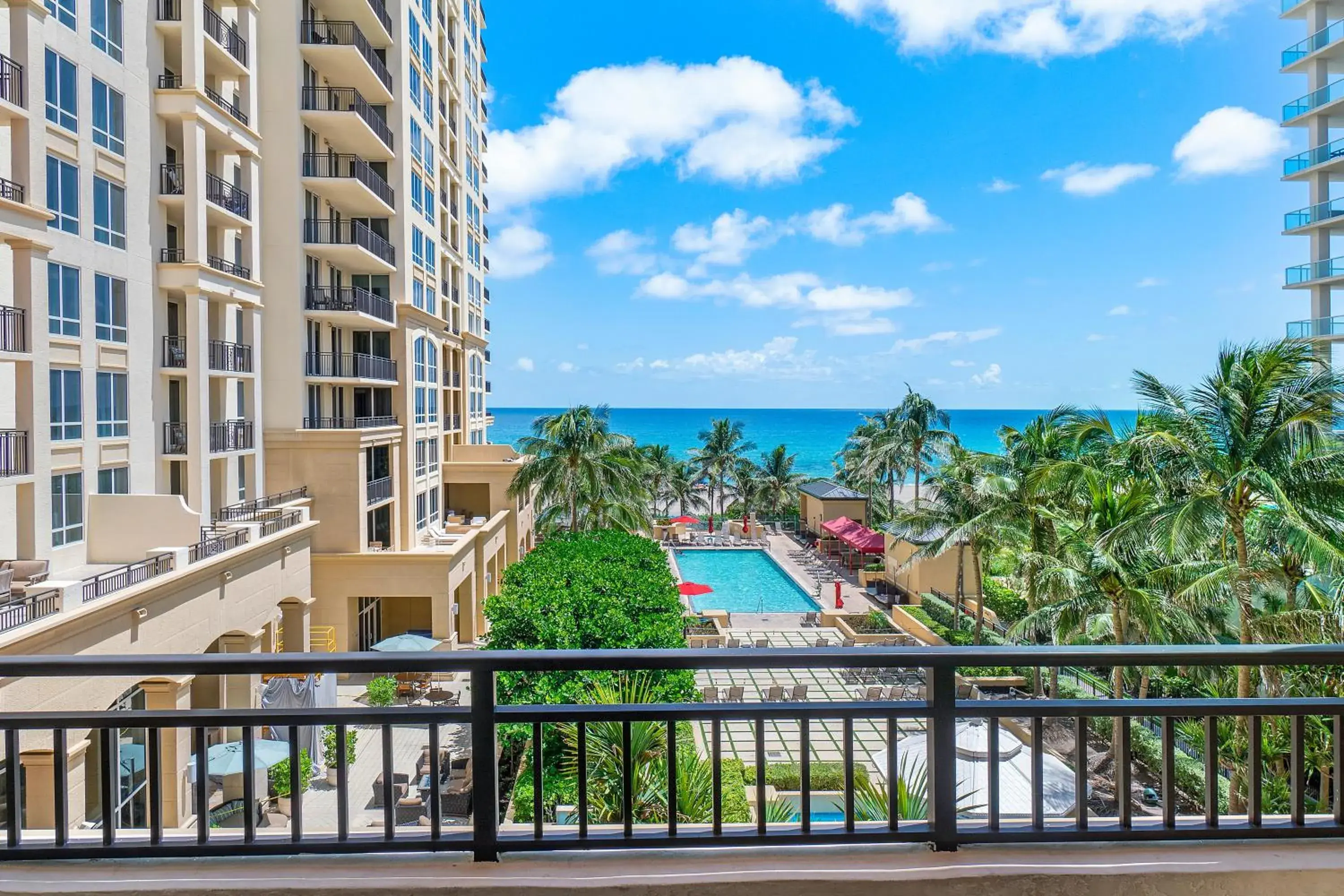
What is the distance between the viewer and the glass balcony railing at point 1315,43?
2900 centimetres

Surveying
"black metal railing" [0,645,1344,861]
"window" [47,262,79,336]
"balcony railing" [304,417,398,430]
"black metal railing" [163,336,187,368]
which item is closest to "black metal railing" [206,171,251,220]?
"black metal railing" [163,336,187,368]

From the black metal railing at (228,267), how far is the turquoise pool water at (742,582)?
19088mm

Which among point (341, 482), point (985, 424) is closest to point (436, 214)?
point (341, 482)

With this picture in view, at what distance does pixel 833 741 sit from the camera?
4.20 metres

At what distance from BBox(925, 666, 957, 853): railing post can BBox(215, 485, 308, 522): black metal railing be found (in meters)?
17.1

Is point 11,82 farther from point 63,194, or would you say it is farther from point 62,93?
point 63,194

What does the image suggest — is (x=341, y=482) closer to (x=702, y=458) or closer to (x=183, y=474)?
(x=183, y=474)

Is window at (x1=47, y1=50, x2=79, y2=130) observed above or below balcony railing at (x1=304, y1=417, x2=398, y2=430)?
above

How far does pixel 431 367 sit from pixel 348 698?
42.4 feet

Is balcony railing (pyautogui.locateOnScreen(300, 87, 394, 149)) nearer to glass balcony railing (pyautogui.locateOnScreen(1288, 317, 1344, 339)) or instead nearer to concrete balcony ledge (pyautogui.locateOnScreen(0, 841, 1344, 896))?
concrete balcony ledge (pyautogui.locateOnScreen(0, 841, 1344, 896))

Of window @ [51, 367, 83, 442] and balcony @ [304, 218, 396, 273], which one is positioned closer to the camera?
window @ [51, 367, 83, 442]

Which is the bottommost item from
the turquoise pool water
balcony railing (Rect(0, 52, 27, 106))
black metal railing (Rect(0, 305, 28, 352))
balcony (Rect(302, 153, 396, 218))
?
the turquoise pool water

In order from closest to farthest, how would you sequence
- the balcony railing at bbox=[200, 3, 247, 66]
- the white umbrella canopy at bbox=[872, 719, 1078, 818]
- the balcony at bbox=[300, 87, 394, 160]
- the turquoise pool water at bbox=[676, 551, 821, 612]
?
1. the white umbrella canopy at bbox=[872, 719, 1078, 818]
2. the balcony railing at bbox=[200, 3, 247, 66]
3. the balcony at bbox=[300, 87, 394, 160]
4. the turquoise pool water at bbox=[676, 551, 821, 612]

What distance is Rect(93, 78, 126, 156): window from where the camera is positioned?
43.5 ft
